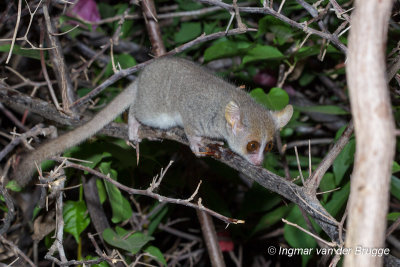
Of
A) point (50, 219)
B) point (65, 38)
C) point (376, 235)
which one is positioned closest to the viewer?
point (376, 235)

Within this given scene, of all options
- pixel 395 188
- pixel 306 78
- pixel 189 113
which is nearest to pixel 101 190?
pixel 189 113

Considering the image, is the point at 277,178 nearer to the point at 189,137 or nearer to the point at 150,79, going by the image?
the point at 189,137

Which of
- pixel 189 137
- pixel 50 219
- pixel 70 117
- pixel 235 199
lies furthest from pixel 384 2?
pixel 235 199

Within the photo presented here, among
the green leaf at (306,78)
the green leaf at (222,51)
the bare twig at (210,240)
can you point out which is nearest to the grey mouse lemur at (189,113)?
the green leaf at (222,51)

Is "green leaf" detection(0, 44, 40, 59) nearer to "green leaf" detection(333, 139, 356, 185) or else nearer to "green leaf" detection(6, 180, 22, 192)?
"green leaf" detection(6, 180, 22, 192)

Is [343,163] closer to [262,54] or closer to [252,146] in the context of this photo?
[252,146]

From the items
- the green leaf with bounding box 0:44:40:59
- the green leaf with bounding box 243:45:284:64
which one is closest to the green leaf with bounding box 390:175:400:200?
the green leaf with bounding box 243:45:284:64
